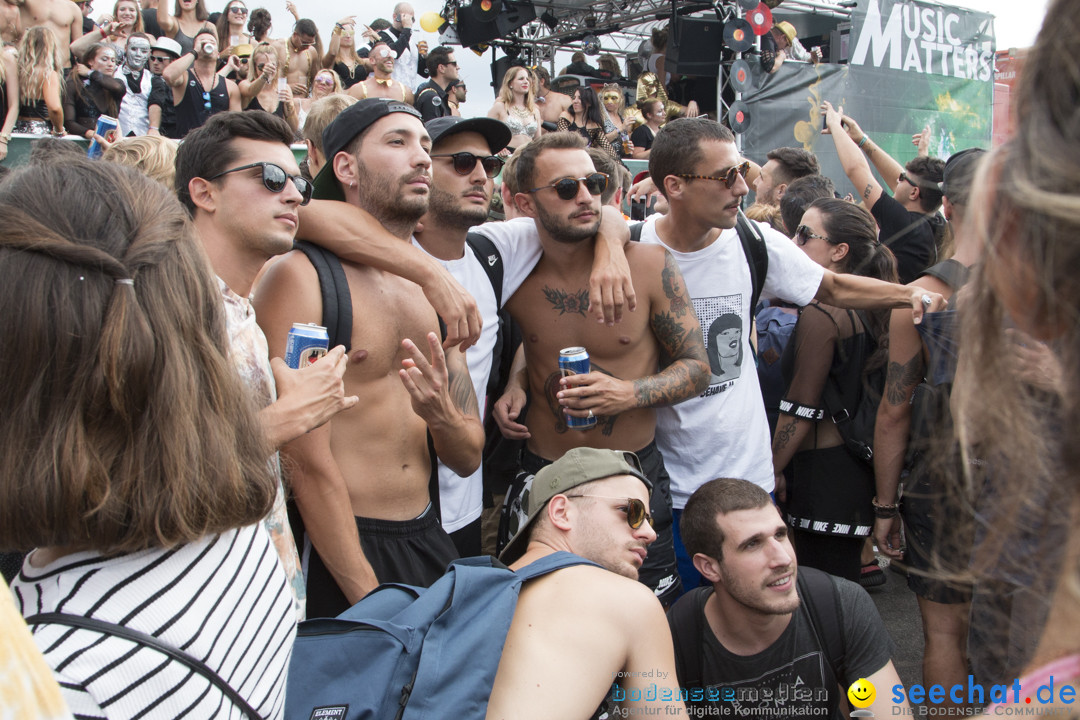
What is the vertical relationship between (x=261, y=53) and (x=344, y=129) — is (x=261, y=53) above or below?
above

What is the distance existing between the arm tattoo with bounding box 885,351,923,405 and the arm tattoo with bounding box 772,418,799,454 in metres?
0.55

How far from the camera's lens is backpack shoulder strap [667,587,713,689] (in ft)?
9.68

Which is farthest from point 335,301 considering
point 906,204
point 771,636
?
point 906,204

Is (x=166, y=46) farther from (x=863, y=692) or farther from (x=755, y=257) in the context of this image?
(x=863, y=692)

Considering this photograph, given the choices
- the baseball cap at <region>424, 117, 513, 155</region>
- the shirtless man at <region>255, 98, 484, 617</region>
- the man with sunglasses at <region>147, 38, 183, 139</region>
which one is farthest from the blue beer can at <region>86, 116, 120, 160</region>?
the shirtless man at <region>255, 98, 484, 617</region>

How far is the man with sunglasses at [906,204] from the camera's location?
16.5 ft

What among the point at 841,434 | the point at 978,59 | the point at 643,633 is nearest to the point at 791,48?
the point at 978,59

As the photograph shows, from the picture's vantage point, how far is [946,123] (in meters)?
10.8

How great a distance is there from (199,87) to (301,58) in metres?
2.04

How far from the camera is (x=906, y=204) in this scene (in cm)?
579

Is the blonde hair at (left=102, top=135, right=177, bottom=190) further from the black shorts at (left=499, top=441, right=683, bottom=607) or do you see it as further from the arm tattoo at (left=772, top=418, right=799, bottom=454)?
the arm tattoo at (left=772, top=418, right=799, bottom=454)

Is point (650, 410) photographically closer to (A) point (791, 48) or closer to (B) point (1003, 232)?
(B) point (1003, 232)

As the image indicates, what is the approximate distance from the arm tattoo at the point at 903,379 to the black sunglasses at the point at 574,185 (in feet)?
4.99

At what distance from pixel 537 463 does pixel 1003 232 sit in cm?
285
